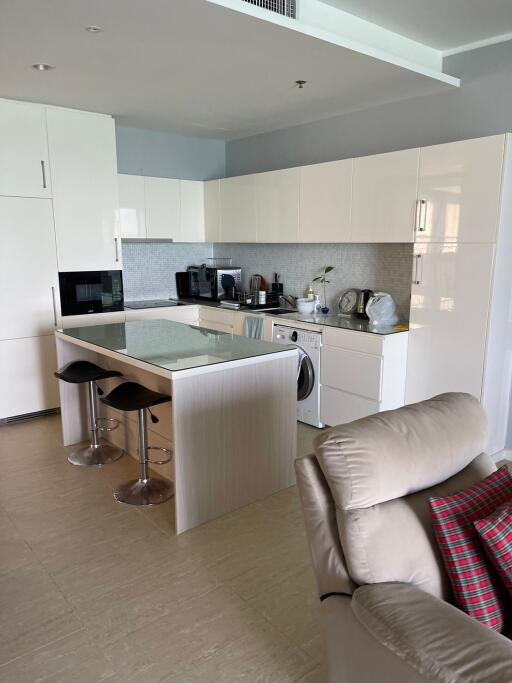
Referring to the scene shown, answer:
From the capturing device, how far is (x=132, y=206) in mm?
4934

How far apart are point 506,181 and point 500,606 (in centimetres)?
253

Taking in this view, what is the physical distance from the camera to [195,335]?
11.0 feet

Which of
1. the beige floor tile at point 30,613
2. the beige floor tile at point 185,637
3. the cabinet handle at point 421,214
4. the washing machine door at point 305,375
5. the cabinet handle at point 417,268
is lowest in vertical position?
the beige floor tile at point 30,613

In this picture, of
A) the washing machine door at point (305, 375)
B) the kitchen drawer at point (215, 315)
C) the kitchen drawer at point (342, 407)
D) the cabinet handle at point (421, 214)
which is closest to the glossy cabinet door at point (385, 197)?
the cabinet handle at point (421, 214)

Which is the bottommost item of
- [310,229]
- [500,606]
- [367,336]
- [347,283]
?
[500,606]

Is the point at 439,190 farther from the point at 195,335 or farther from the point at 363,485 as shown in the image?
the point at 363,485

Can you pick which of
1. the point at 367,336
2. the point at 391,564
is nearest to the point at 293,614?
the point at 391,564

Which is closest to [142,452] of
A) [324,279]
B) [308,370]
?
[308,370]

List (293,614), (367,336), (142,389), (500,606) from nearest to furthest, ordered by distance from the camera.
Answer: (500,606) < (293,614) < (142,389) < (367,336)

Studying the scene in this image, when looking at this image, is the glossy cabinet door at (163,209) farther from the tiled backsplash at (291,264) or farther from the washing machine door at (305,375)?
the washing machine door at (305,375)

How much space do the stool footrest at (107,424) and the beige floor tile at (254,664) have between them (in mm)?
1959

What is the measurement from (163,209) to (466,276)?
306cm

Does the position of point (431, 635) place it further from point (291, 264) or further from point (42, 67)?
point (291, 264)

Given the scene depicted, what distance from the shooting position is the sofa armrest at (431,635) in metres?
1.12
